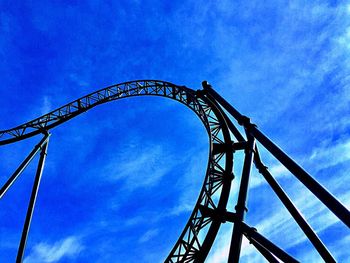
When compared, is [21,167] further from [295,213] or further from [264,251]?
[295,213]

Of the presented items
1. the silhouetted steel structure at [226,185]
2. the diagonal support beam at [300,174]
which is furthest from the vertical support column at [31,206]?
the diagonal support beam at [300,174]

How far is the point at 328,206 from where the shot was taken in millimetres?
6441

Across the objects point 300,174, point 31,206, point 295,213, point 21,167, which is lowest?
point 295,213

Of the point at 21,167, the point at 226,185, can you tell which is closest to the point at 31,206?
the point at 21,167

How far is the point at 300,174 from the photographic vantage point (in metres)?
7.53

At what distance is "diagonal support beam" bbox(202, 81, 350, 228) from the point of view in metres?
6.21

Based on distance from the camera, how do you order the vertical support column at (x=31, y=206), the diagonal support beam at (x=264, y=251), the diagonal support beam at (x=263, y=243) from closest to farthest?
the diagonal support beam at (x=263, y=243) < the diagonal support beam at (x=264, y=251) < the vertical support column at (x=31, y=206)

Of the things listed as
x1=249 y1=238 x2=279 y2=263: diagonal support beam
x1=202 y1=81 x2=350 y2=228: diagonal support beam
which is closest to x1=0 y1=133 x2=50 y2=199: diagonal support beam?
x1=202 y1=81 x2=350 y2=228: diagonal support beam

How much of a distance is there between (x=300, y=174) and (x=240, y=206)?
5.80ft

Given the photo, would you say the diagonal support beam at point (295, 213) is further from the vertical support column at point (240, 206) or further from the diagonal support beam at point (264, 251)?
the diagonal support beam at point (264, 251)

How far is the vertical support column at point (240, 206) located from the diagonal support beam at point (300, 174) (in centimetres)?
50

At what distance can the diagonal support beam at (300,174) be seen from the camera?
6215mm

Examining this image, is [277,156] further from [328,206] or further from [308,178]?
[328,206]

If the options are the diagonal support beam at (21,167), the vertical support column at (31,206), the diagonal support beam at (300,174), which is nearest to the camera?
the diagonal support beam at (300,174)
